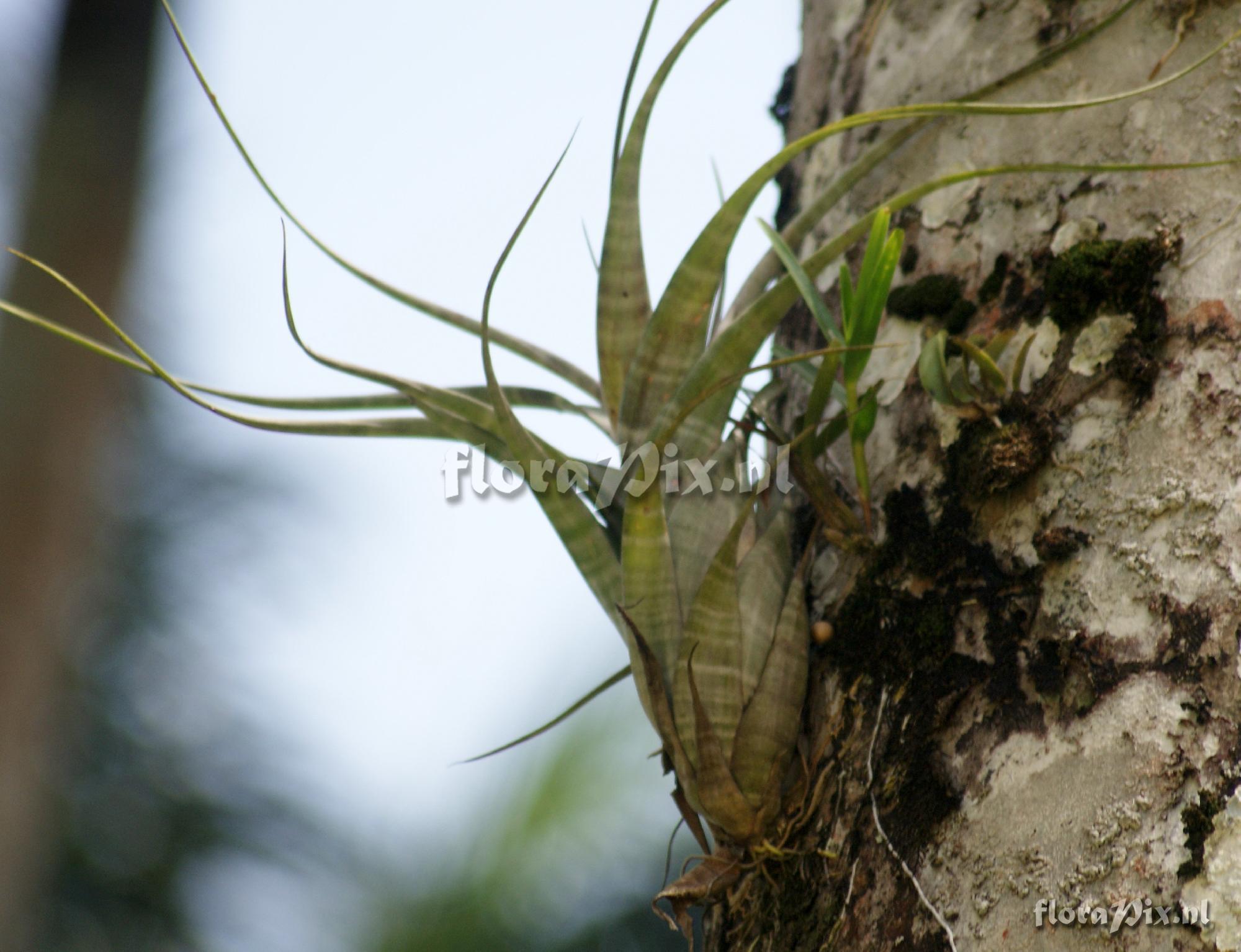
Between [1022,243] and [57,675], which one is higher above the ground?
[1022,243]

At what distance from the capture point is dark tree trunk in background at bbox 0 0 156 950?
66.4 inches

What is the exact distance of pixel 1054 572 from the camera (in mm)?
738

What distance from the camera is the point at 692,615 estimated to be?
0.79 meters

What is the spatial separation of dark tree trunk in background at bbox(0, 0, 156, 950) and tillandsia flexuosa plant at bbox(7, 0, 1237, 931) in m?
1.02

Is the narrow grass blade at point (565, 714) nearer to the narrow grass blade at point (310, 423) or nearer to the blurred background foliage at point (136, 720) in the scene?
the narrow grass blade at point (310, 423)

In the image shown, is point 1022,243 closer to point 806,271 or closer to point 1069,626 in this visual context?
point 806,271

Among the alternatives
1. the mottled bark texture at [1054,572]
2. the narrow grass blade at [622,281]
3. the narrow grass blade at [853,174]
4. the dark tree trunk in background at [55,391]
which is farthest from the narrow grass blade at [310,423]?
the dark tree trunk in background at [55,391]

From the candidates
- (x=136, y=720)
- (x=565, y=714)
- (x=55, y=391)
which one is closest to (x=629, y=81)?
(x=565, y=714)

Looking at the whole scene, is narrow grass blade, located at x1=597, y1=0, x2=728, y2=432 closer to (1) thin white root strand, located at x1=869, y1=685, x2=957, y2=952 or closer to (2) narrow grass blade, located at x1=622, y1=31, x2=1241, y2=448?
(2) narrow grass blade, located at x1=622, y1=31, x2=1241, y2=448

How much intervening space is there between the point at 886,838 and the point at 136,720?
3.76 meters

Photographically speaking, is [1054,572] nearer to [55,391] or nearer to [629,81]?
[629,81]

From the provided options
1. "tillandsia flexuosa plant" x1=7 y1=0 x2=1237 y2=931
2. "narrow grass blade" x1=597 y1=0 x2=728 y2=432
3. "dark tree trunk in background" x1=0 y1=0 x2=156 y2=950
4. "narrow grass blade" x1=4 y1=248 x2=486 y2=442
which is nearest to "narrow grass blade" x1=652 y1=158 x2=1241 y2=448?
"tillandsia flexuosa plant" x1=7 y1=0 x2=1237 y2=931

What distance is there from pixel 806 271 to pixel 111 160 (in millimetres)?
1598

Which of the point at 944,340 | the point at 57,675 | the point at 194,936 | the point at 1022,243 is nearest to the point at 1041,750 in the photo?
the point at 944,340
